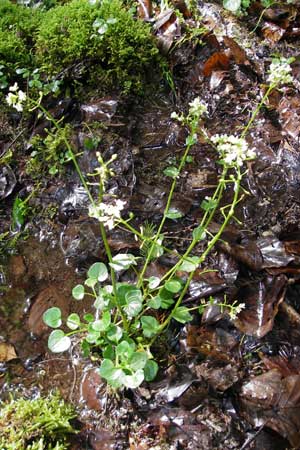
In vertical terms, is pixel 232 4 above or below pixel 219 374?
above

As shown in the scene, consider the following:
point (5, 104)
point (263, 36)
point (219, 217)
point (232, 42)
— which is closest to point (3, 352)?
point (219, 217)

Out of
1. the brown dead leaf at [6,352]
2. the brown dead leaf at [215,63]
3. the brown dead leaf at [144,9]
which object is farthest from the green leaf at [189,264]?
the brown dead leaf at [144,9]

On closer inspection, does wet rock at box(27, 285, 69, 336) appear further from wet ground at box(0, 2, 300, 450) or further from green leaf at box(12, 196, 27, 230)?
green leaf at box(12, 196, 27, 230)

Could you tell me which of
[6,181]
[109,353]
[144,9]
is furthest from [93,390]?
[144,9]

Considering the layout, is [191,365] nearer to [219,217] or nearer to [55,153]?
[219,217]

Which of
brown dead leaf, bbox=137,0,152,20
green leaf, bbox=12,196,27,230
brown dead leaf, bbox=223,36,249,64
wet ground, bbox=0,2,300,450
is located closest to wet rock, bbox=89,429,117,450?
wet ground, bbox=0,2,300,450

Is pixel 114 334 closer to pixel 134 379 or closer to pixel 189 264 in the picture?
pixel 134 379

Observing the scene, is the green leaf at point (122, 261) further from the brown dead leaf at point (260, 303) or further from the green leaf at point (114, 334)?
the brown dead leaf at point (260, 303)
